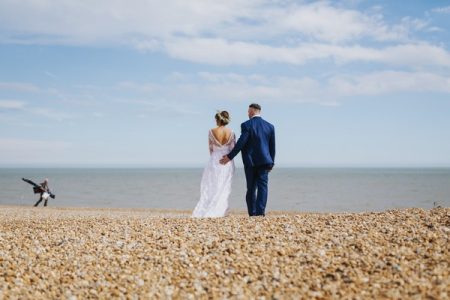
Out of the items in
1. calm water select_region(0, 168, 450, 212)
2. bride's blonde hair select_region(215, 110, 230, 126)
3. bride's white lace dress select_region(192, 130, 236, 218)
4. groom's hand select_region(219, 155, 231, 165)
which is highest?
bride's blonde hair select_region(215, 110, 230, 126)

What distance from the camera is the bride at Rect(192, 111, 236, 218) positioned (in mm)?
11656

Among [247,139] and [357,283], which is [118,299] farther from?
[247,139]

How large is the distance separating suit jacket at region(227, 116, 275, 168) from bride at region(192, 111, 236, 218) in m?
0.68

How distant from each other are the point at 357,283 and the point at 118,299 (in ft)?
9.43

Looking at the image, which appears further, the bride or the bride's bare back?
the bride

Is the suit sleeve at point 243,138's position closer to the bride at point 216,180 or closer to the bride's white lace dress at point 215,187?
the bride at point 216,180

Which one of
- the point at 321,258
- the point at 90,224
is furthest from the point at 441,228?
the point at 90,224

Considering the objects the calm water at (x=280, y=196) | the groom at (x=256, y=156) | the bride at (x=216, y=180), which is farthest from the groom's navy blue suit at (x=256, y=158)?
the calm water at (x=280, y=196)

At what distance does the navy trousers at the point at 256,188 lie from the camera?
10.9 meters

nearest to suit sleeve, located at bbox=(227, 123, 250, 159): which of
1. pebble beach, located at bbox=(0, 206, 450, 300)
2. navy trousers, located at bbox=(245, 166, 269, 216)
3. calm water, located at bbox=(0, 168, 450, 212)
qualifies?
navy trousers, located at bbox=(245, 166, 269, 216)

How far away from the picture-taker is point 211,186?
12.0m

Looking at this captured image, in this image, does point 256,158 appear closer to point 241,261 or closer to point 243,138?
point 243,138

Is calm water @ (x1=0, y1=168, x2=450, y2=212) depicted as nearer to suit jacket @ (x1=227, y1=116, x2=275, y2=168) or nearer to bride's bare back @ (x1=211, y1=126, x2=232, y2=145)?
bride's bare back @ (x1=211, y1=126, x2=232, y2=145)

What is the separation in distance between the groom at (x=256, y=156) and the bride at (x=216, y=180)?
71cm
